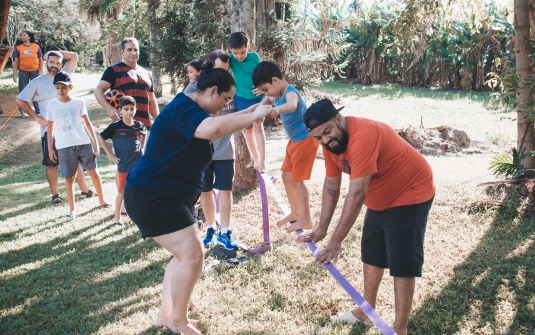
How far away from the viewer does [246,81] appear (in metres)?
5.74

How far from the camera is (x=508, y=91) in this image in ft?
21.5

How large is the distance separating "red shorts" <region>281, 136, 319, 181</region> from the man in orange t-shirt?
1339mm

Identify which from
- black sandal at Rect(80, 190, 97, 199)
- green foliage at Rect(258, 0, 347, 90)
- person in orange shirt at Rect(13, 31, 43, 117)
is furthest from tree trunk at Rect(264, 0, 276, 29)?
black sandal at Rect(80, 190, 97, 199)

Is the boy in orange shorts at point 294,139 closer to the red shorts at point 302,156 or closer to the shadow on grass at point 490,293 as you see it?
the red shorts at point 302,156

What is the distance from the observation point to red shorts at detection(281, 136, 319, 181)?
484 centimetres

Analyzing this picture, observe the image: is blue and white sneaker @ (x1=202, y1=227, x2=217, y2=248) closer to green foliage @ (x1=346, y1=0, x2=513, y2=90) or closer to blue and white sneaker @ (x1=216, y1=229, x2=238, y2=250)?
blue and white sneaker @ (x1=216, y1=229, x2=238, y2=250)

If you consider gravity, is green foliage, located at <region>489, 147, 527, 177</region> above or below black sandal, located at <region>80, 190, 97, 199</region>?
above

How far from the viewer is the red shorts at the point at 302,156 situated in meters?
4.84

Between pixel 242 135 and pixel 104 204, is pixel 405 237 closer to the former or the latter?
pixel 242 135

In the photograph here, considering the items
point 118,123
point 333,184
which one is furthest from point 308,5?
point 333,184

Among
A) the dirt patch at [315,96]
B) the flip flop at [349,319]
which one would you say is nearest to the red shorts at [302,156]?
the flip flop at [349,319]

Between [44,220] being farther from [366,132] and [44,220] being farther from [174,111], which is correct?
[366,132]

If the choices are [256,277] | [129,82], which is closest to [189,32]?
[129,82]

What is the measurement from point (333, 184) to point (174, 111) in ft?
4.32
